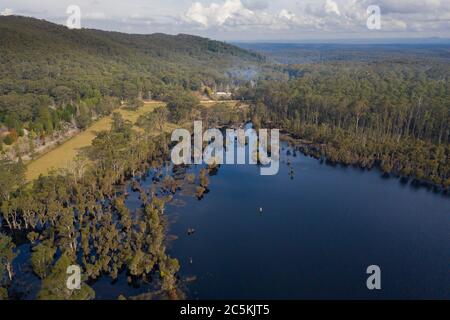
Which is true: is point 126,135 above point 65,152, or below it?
above

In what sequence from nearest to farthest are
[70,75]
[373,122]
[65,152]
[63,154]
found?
[63,154]
[65,152]
[373,122]
[70,75]

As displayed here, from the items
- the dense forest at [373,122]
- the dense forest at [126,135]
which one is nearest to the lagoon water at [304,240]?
the dense forest at [126,135]

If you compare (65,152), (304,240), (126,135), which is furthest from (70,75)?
(304,240)

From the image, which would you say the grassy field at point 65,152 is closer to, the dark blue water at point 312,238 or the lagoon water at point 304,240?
the lagoon water at point 304,240

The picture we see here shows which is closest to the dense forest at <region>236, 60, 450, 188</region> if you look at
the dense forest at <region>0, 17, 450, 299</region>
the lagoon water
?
the dense forest at <region>0, 17, 450, 299</region>

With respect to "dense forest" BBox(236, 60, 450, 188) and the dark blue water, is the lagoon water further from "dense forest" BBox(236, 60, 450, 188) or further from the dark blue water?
"dense forest" BBox(236, 60, 450, 188)

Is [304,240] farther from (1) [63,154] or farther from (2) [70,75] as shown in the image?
(2) [70,75]

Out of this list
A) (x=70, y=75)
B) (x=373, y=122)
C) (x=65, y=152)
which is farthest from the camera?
(x=70, y=75)
